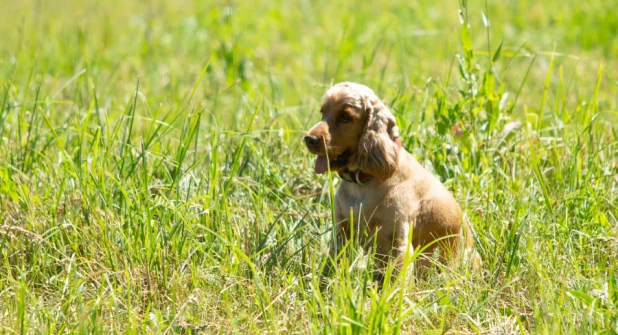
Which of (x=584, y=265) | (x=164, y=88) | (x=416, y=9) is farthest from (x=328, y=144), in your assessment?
(x=416, y=9)

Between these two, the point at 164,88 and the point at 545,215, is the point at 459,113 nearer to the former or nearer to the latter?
the point at 545,215

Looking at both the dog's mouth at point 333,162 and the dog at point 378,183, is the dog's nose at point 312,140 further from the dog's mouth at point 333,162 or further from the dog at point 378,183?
the dog's mouth at point 333,162

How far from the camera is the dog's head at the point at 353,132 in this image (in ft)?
11.2

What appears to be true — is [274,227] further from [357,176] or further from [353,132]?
[353,132]

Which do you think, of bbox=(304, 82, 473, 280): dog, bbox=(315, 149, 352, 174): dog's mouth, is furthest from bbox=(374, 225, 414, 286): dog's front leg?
bbox=(315, 149, 352, 174): dog's mouth

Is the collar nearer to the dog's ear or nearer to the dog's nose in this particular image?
the dog's ear

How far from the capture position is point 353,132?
11.6ft

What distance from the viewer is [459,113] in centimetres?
418

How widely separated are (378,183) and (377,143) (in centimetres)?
20

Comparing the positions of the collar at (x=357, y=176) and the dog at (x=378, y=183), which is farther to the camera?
the collar at (x=357, y=176)

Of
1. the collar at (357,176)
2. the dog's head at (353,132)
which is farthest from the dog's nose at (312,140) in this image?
the collar at (357,176)

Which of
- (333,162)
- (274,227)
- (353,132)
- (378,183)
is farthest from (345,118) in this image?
(274,227)

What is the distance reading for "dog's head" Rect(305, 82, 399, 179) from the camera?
11.2ft

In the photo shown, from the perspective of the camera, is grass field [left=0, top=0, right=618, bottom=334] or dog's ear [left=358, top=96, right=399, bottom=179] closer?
grass field [left=0, top=0, right=618, bottom=334]
